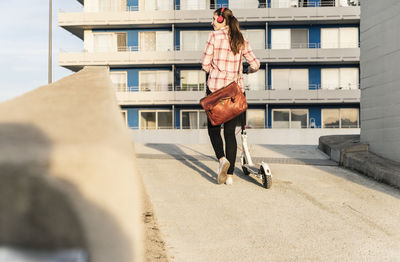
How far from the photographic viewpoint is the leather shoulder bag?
4902mm

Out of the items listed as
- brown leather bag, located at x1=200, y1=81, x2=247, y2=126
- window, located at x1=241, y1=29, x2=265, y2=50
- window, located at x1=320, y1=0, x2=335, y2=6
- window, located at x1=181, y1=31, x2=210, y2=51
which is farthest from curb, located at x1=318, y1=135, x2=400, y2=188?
window, located at x1=320, y1=0, x2=335, y2=6

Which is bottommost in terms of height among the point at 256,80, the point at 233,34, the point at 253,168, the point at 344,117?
the point at 253,168

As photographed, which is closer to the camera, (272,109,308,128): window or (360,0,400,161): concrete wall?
(360,0,400,161): concrete wall

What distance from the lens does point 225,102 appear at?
4.92 metres

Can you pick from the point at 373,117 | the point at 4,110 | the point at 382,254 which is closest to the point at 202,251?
the point at 382,254

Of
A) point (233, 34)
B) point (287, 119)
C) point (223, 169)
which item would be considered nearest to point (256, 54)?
point (287, 119)

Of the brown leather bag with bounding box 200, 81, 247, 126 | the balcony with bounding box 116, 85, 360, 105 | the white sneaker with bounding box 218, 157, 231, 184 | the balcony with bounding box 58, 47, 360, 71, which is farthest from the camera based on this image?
the balcony with bounding box 58, 47, 360, 71

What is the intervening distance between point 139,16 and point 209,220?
3079 centimetres

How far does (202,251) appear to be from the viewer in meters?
3.12

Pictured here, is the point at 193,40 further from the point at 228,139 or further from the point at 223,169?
the point at 223,169

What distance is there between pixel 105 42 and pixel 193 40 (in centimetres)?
703

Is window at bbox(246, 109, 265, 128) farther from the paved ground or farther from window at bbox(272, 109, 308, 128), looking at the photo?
the paved ground

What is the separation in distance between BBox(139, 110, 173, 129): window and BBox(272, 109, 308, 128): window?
8.20 m

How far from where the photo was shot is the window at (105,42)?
→ 33.7 metres
